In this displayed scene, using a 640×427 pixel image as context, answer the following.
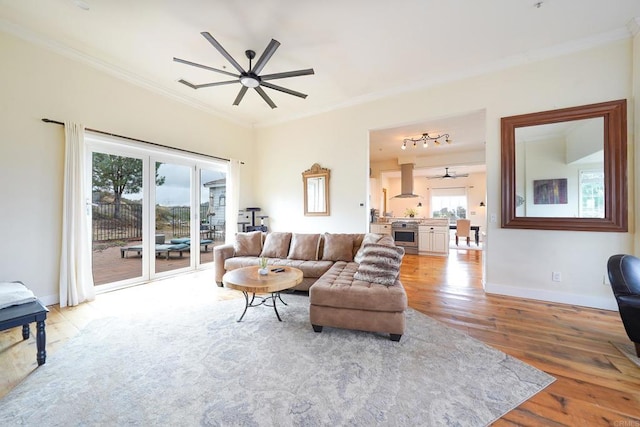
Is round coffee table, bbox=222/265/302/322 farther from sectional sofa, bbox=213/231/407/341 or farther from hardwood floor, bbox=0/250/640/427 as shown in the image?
hardwood floor, bbox=0/250/640/427

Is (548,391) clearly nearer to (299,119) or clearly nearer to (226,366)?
(226,366)

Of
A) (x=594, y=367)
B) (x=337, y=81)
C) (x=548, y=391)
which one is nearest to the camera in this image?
(x=548, y=391)

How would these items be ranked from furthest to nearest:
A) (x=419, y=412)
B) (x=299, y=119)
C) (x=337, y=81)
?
(x=299, y=119)
(x=337, y=81)
(x=419, y=412)

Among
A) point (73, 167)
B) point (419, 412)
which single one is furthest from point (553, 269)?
point (73, 167)

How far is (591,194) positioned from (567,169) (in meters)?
0.41

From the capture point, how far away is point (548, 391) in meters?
1.62

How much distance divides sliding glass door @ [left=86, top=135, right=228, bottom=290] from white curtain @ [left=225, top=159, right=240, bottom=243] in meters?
0.23

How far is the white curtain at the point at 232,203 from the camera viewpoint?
5.28m

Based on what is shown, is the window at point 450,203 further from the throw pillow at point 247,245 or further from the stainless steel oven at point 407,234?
the throw pillow at point 247,245

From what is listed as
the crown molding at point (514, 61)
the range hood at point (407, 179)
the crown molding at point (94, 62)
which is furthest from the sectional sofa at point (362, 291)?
the range hood at point (407, 179)

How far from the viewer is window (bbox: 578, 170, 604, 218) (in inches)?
118

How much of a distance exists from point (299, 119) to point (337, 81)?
1539 millimetres

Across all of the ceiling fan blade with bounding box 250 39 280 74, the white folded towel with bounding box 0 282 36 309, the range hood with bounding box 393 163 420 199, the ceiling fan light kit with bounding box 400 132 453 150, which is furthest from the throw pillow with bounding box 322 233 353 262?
the range hood with bounding box 393 163 420 199

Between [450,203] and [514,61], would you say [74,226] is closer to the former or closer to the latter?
[514,61]
